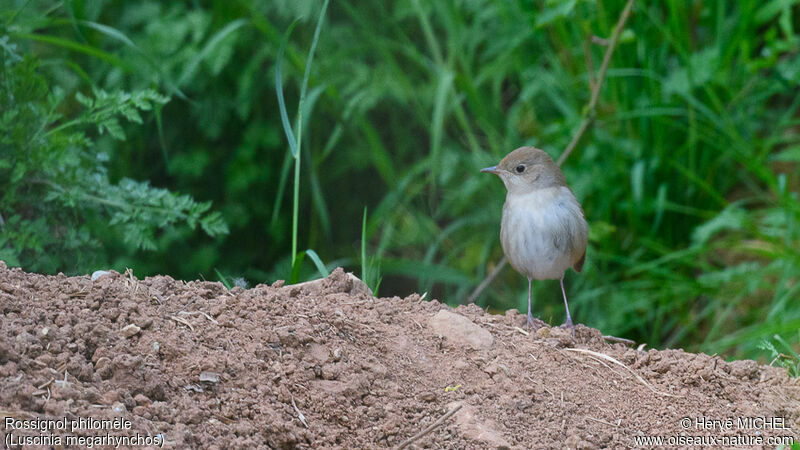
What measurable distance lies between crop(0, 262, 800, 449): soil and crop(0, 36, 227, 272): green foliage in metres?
0.64

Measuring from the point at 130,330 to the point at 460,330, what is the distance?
1062mm

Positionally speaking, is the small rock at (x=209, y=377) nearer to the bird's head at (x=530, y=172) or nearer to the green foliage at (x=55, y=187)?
the green foliage at (x=55, y=187)

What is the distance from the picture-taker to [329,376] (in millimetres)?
2320

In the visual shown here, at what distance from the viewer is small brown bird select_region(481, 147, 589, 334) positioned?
12.1ft

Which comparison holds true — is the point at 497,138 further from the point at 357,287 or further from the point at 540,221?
the point at 357,287

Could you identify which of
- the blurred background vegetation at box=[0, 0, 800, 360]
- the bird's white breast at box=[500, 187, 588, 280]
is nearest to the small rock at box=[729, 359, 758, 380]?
the bird's white breast at box=[500, 187, 588, 280]

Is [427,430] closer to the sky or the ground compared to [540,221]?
closer to the ground

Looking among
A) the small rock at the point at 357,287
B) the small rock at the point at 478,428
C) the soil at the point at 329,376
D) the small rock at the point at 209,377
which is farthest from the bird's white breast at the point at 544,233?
the small rock at the point at 209,377

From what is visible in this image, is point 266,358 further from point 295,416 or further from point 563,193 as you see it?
point 563,193

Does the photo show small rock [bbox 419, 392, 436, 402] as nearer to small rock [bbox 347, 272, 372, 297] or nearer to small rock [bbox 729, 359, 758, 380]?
small rock [bbox 347, 272, 372, 297]

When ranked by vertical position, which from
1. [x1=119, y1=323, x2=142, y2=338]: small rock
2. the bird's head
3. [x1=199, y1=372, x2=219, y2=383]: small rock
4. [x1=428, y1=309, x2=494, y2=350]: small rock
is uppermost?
the bird's head

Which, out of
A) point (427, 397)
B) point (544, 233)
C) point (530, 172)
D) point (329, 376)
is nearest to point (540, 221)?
point (544, 233)

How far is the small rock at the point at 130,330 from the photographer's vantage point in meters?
2.24

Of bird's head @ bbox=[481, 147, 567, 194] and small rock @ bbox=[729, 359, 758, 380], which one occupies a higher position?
bird's head @ bbox=[481, 147, 567, 194]
